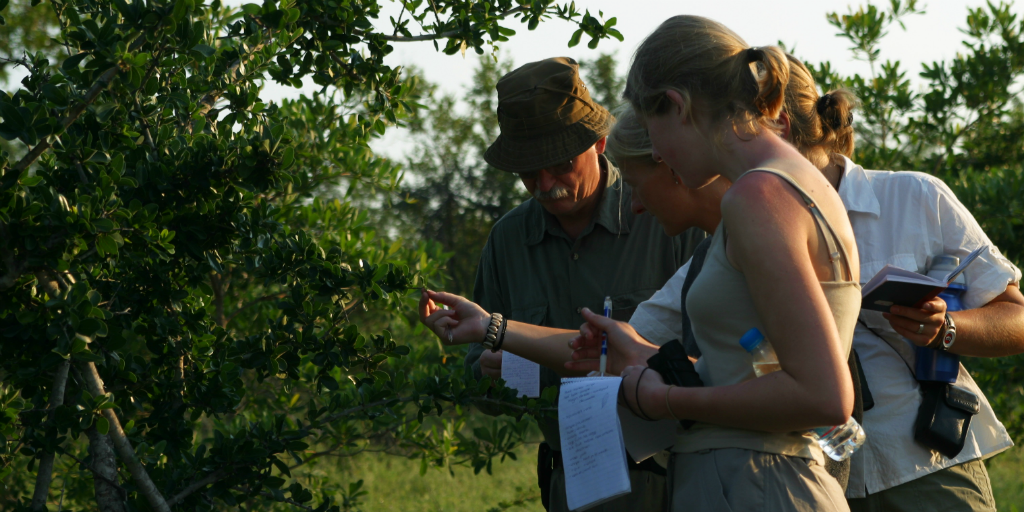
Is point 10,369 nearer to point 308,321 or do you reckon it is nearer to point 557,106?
point 308,321

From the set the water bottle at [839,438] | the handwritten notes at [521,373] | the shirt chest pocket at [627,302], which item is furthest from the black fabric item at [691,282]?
the handwritten notes at [521,373]

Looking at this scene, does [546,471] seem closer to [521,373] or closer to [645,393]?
[521,373]

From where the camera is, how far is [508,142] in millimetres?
2951

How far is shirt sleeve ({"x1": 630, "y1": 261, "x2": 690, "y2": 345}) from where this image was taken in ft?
7.52

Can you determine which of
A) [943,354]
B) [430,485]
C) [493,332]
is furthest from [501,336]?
[430,485]

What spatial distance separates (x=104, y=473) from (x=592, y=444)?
4.65 feet

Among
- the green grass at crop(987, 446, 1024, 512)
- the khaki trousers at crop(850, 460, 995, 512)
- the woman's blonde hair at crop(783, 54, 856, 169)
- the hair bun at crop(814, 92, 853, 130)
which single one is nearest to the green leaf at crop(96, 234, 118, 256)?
the woman's blonde hair at crop(783, 54, 856, 169)

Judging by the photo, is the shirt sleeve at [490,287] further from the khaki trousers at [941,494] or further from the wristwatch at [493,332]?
the khaki trousers at [941,494]

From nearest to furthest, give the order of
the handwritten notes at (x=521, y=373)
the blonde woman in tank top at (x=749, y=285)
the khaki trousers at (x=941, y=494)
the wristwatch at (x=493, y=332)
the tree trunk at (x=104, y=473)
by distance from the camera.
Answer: the blonde woman in tank top at (x=749, y=285)
the khaki trousers at (x=941, y=494)
the tree trunk at (x=104, y=473)
the wristwatch at (x=493, y=332)
the handwritten notes at (x=521, y=373)

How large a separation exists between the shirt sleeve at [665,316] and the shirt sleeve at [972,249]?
0.64 meters

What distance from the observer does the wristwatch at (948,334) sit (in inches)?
74.9

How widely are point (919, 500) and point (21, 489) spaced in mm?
3884

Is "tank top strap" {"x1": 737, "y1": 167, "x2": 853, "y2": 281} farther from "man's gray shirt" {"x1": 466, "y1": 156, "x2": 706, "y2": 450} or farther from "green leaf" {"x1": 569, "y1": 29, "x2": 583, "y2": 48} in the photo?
"green leaf" {"x1": 569, "y1": 29, "x2": 583, "y2": 48}

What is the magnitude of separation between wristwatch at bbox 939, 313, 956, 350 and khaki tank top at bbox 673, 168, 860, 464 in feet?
1.39
